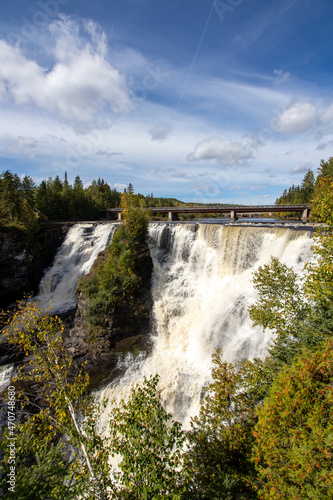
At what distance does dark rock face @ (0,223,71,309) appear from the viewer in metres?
32.6

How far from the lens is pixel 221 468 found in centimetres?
888

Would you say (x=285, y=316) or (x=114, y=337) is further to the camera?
(x=114, y=337)

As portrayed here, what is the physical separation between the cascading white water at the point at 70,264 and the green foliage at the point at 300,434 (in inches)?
1027

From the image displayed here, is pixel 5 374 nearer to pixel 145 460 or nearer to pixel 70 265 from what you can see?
pixel 145 460

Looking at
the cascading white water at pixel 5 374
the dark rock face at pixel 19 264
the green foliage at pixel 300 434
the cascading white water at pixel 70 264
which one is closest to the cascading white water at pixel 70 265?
the cascading white water at pixel 70 264

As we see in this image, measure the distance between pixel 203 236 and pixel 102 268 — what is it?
12.7m

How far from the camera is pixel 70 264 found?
36.0 m

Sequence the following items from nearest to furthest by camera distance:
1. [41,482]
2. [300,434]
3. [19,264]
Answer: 1. [41,482]
2. [300,434]
3. [19,264]

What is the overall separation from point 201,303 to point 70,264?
21.7 m

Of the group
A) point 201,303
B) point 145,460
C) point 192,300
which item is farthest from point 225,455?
point 192,300

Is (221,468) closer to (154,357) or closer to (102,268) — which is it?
(154,357)

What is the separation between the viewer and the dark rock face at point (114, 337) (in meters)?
20.2

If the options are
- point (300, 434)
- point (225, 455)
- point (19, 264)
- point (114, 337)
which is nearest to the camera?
point (300, 434)

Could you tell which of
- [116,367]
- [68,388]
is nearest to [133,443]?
[68,388]
